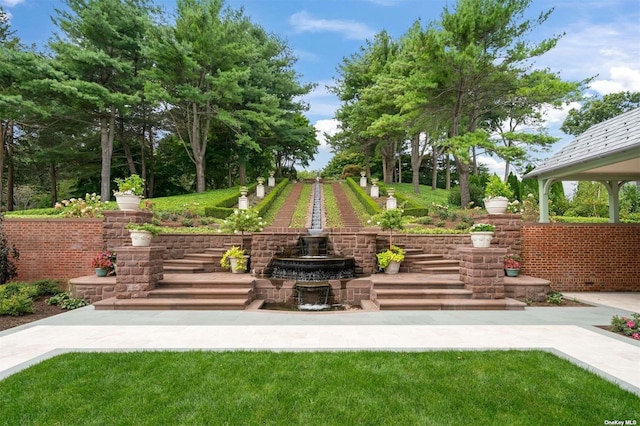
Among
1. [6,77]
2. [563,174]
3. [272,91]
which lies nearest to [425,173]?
[272,91]

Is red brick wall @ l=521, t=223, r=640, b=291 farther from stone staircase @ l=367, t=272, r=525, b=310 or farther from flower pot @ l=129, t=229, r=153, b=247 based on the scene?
flower pot @ l=129, t=229, r=153, b=247

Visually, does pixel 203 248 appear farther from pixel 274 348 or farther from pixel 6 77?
pixel 6 77

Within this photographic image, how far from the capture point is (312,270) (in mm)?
8570

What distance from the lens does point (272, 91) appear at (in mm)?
26734

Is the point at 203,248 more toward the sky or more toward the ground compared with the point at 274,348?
more toward the sky

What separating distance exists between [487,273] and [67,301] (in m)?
9.00

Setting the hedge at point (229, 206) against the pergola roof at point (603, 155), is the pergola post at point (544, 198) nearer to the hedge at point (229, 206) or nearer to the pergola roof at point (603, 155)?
the pergola roof at point (603, 155)

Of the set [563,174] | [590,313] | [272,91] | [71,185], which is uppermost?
[272,91]

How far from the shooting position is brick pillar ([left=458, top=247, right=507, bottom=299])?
7418 mm

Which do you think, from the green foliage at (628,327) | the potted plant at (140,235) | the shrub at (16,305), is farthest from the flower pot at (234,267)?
the green foliage at (628,327)

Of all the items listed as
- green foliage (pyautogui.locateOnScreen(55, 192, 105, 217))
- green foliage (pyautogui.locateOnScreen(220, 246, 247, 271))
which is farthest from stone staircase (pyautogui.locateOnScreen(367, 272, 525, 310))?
green foliage (pyautogui.locateOnScreen(55, 192, 105, 217))

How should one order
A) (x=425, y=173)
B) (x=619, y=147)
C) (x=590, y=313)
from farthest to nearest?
(x=425, y=173) < (x=619, y=147) < (x=590, y=313)

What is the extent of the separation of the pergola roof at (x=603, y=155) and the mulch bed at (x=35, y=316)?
11.9 metres

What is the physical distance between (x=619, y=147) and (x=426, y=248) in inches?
201
